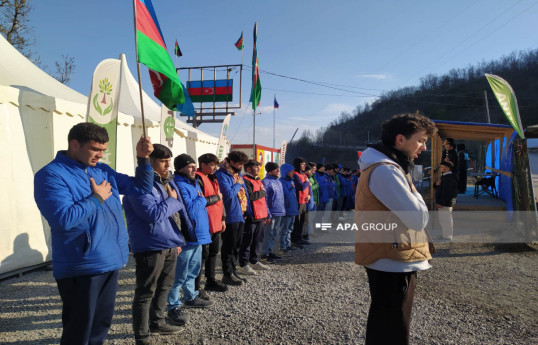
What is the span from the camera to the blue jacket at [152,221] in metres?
2.73

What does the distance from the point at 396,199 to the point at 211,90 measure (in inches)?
627

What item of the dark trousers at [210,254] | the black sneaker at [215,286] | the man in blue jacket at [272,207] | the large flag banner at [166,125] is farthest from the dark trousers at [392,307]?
the large flag banner at [166,125]

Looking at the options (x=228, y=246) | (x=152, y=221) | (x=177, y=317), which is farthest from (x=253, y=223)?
(x=152, y=221)

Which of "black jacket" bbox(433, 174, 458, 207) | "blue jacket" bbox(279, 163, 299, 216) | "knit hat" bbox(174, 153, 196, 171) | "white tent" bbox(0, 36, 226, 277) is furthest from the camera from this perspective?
"black jacket" bbox(433, 174, 458, 207)

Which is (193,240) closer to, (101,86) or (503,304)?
(101,86)

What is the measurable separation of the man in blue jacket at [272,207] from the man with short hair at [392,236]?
3.94m

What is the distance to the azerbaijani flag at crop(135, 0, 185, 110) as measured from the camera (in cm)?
290

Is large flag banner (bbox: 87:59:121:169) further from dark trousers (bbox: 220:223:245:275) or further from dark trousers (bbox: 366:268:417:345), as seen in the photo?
dark trousers (bbox: 366:268:417:345)

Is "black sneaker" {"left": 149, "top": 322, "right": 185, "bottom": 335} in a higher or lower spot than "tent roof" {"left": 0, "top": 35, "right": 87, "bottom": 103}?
lower

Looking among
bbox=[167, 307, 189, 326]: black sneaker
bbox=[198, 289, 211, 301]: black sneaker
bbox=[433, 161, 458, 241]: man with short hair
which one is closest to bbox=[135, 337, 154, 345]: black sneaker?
bbox=[167, 307, 189, 326]: black sneaker

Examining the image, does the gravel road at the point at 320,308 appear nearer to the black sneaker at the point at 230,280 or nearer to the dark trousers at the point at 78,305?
the black sneaker at the point at 230,280

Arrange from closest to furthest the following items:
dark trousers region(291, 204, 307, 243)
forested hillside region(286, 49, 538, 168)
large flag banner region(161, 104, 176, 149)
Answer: large flag banner region(161, 104, 176, 149) < dark trousers region(291, 204, 307, 243) < forested hillside region(286, 49, 538, 168)

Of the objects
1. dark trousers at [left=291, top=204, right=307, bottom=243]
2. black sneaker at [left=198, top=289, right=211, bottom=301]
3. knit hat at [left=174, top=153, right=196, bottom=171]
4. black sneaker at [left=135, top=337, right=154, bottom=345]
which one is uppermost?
knit hat at [left=174, top=153, right=196, bottom=171]

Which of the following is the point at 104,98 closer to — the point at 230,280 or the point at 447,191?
the point at 230,280
